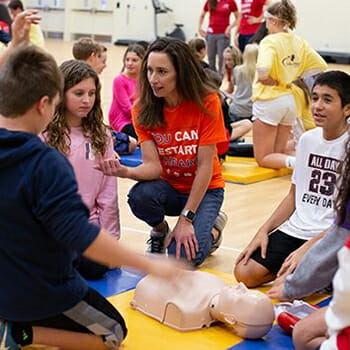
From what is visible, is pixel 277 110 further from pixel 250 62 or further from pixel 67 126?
pixel 67 126

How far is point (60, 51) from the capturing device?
1633cm

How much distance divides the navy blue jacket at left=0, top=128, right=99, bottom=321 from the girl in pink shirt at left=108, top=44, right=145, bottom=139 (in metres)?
3.73

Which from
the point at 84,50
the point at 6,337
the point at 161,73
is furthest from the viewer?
the point at 84,50

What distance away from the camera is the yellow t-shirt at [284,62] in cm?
570

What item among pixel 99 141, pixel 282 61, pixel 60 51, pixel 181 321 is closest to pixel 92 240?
pixel 181 321

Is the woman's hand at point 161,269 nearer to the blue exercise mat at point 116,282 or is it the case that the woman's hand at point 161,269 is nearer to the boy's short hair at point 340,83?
the blue exercise mat at point 116,282

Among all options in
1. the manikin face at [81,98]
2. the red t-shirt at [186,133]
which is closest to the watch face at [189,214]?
the red t-shirt at [186,133]

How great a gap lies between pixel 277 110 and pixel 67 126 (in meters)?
2.63

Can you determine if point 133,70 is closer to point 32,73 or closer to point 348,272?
point 32,73

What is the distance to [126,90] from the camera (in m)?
6.23

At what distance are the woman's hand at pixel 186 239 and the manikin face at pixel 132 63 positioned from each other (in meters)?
2.77

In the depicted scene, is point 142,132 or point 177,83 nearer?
point 177,83

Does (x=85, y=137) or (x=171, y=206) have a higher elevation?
(x=85, y=137)

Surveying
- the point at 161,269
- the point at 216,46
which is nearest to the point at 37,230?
the point at 161,269
